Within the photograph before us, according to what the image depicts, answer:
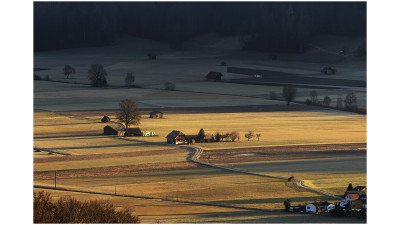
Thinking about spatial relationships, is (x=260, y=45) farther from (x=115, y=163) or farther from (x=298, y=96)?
(x=115, y=163)

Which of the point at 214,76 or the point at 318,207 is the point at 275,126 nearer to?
the point at 318,207

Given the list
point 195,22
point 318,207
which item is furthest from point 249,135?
point 195,22

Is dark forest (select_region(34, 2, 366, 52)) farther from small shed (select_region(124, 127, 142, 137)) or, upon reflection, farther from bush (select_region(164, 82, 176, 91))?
small shed (select_region(124, 127, 142, 137))

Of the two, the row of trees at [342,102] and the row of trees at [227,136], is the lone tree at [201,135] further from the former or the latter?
the row of trees at [342,102]

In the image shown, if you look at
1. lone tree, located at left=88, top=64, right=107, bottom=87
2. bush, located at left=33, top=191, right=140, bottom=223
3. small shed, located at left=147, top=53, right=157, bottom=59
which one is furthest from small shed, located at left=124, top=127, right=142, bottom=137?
small shed, located at left=147, top=53, right=157, bottom=59

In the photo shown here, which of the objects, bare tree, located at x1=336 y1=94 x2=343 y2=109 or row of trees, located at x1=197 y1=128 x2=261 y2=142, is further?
bare tree, located at x1=336 y1=94 x2=343 y2=109

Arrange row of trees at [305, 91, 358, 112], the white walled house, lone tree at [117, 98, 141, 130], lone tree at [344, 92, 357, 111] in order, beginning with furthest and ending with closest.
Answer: row of trees at [305, 91, 358, 112]
lone tree at [344, 92, 357, 111]
lone tree at [117, 98, 141, 130]
the white walled house

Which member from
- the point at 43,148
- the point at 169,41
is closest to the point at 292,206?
the point at 43,148
